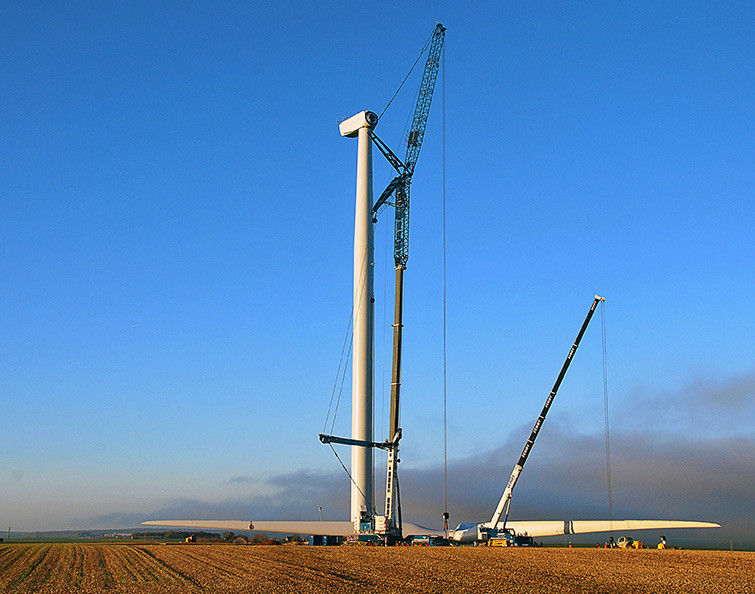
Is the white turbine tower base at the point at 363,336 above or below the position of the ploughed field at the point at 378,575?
above

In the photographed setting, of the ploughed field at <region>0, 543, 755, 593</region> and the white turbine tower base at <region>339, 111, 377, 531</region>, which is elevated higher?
the white turbine tower base at <region>339, 111, 377, 531</region>

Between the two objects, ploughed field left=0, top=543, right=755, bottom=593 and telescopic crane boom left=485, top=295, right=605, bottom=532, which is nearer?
ploughed field left=0, top=543, right=755, bottom=593

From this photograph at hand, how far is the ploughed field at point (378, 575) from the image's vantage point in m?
32.1

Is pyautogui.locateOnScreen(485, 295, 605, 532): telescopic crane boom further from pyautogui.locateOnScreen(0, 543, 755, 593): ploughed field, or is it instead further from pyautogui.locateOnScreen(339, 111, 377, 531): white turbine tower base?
pyautogui.locateOnScreen(0, 543, 755, 593): ploughed field

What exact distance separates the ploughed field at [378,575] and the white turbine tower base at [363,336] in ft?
99.1

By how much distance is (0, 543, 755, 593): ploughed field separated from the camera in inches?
1262

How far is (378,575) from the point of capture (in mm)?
37188

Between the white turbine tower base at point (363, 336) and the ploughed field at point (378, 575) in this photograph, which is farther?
the white turbine tower base at point (363, 336)

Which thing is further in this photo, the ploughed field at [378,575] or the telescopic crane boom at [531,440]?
the telescopic crane boom at [531,440]

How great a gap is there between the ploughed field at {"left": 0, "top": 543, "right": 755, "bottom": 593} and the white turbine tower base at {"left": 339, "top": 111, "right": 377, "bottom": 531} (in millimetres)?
30195

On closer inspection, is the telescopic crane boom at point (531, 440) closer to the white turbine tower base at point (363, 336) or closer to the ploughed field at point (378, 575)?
the white turbine tower base at point (363, 336)

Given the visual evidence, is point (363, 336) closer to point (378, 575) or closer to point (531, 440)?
point (531, 440)

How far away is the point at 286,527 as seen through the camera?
119500mm

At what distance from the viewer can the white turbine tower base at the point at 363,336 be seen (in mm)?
82812
